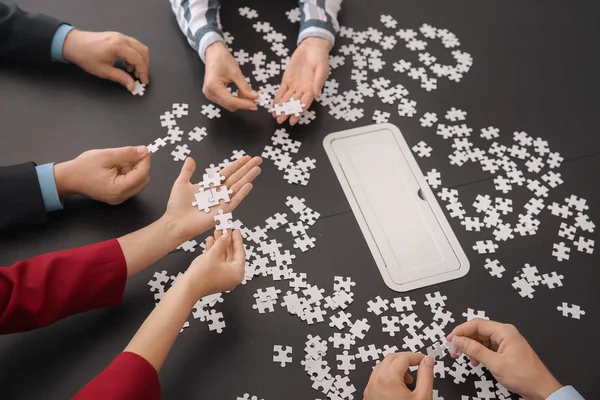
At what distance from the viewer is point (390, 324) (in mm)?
1447

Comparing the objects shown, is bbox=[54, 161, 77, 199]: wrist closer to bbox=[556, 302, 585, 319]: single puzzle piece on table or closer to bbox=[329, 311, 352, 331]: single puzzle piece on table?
bbox=[329, 311, 352, 331]: single puzzle piece on table

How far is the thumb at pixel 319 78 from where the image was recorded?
5.66ft

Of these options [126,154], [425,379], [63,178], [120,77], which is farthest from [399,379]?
[120,77]

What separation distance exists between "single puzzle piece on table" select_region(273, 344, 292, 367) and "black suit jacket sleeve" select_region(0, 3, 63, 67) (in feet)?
4.01

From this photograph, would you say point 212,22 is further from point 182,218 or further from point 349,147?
point 182,218

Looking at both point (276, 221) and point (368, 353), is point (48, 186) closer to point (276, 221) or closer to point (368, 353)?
point (276, 221)

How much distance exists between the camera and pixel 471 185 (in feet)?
5.56

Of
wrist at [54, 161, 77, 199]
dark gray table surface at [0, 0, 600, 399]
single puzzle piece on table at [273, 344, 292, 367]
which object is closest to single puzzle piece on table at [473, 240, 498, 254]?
dark gray table surface at [0, 0, 600, 399]

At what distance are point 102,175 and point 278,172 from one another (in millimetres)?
521

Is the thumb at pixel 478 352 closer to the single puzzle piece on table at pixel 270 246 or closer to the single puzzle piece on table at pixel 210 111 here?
the single puzzle piece on table at pixel 270 246

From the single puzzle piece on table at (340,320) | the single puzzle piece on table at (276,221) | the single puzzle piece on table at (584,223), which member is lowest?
the single puzzle piece on table at (340,320)

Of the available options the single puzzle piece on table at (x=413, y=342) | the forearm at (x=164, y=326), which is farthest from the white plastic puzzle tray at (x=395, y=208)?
the forearm at (x=164, y=326)

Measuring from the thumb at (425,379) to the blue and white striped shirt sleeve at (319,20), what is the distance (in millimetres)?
1132

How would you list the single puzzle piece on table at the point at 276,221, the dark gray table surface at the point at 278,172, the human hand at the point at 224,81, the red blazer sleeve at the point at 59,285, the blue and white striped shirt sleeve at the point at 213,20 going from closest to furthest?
the red blazer sleeve at the point at 59,285, the dark gray table surface at the point at 278,172, the single puzzle piece on table at the point at 276,221, the human hand at the point at 224,81, the blue and white striped shirt sleeve at the point at 213,20
